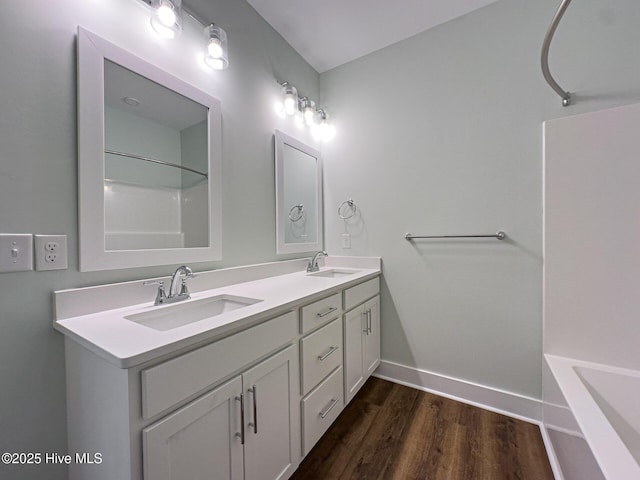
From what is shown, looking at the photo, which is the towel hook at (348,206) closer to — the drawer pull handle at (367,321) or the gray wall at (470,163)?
the gray wall at (470,163)

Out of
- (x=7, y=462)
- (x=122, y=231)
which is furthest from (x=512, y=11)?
(x=7, y=462)

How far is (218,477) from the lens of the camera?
0.80 m

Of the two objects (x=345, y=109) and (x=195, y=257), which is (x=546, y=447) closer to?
(x=195, y=257)

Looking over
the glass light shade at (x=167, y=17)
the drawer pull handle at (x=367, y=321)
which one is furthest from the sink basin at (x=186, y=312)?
the glass light shade at (x=167, y=17)

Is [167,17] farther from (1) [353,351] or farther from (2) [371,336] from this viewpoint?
(2) [371,336]

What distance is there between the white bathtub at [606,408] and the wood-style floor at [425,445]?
1.31 feet

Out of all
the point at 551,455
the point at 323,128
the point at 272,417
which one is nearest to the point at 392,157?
the point at 323,128

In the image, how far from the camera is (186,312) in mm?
1121

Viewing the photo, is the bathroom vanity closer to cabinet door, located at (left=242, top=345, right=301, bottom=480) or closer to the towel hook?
cabinet door, located at (left=242, top=345, right=301, bottom=480)

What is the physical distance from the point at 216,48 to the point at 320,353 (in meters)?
1.61

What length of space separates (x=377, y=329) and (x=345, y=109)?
1.79m

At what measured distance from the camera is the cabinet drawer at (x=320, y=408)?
46.6 inches

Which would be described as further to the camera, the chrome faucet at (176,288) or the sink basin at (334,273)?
the sink basin at (334,273)

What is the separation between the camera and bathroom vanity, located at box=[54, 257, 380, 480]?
65 cm
